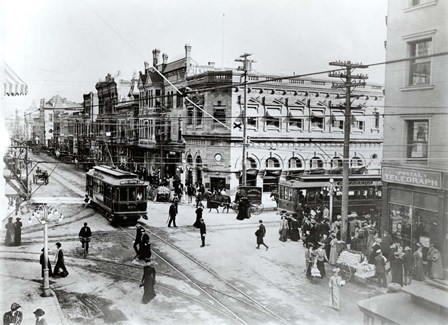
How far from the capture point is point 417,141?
55.1 ft

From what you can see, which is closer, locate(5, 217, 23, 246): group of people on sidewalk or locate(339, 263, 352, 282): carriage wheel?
locate(339, 263, 352, 282): carriage wheel

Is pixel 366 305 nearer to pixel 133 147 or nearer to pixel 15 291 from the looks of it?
pixel 15 291

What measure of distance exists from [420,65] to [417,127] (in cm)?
233

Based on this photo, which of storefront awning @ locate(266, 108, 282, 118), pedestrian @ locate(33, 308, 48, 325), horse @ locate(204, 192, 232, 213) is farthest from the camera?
storefront awning @ locate(266, 108, 282, 118)

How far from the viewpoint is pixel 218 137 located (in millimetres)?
31562

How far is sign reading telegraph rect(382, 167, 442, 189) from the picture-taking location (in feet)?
51.0

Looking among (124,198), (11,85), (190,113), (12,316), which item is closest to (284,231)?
(124,198)

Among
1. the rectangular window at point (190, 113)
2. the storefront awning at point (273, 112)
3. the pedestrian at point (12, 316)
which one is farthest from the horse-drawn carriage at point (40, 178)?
the pedestrian at point (12, 316)

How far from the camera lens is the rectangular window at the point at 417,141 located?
16.4 metres

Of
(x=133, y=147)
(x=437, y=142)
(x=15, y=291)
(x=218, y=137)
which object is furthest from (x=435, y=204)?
(x=133, y=147)

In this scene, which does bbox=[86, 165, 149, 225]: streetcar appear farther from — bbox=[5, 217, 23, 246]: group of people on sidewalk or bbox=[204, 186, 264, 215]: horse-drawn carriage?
bbox=[204, 186, 264, 215]: horse-drawn carriage

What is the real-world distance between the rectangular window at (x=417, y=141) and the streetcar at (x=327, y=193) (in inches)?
296

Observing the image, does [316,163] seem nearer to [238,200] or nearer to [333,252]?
[238,200]

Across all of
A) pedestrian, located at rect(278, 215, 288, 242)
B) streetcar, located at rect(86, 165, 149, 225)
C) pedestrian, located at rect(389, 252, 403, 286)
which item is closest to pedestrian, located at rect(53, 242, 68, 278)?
streetcar, located at rect(86, 165, 149, 225)
